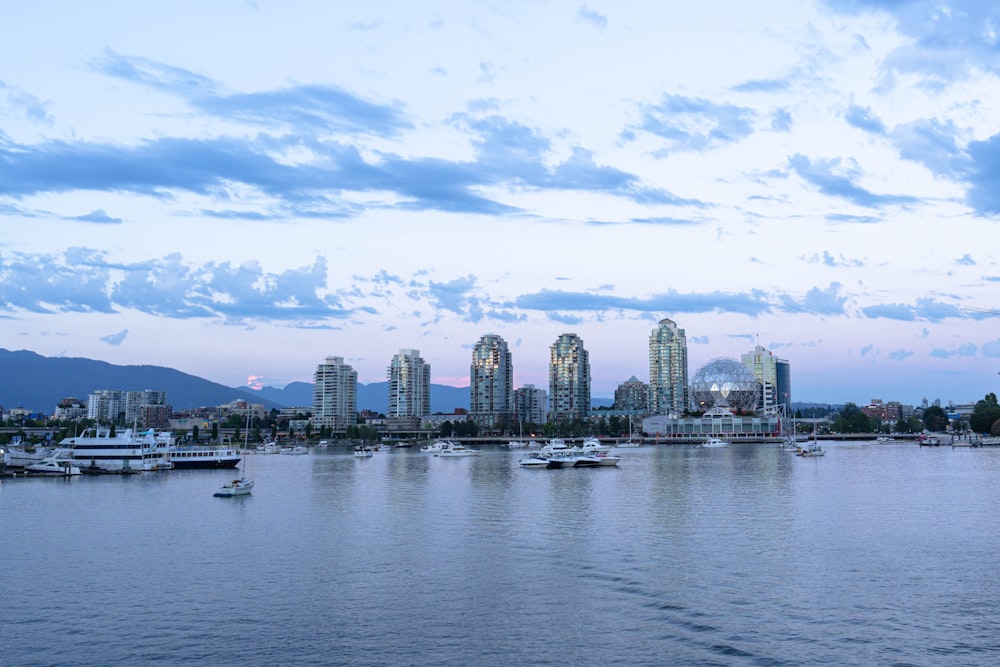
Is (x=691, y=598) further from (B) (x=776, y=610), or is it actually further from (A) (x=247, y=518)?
(A) (x=247, y=518)

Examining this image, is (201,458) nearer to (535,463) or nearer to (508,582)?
(535,463)

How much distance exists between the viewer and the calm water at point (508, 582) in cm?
2491

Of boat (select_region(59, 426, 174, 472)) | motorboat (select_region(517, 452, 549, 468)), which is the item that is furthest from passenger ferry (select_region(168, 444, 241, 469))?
motorboat (select_region(517, 452, 549, 468))

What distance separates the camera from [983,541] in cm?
4056

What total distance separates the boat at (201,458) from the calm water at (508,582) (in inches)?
2048

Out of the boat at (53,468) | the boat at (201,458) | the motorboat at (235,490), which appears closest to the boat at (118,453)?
the boat at (201,458)

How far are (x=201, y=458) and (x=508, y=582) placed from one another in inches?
3632

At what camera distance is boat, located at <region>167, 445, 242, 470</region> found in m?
113

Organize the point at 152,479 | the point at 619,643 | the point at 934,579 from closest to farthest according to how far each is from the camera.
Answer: the point at 619,643
the point at 934,579
the point at 152,479

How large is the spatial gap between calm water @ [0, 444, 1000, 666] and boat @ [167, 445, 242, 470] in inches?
2048

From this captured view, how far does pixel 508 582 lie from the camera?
3250cm

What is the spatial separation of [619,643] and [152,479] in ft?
258

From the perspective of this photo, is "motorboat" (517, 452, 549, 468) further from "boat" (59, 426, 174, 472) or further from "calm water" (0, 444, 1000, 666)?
"calm water" (0, 444, 1000, 666)

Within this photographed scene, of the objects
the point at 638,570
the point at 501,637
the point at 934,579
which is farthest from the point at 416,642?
the point at 934,579
